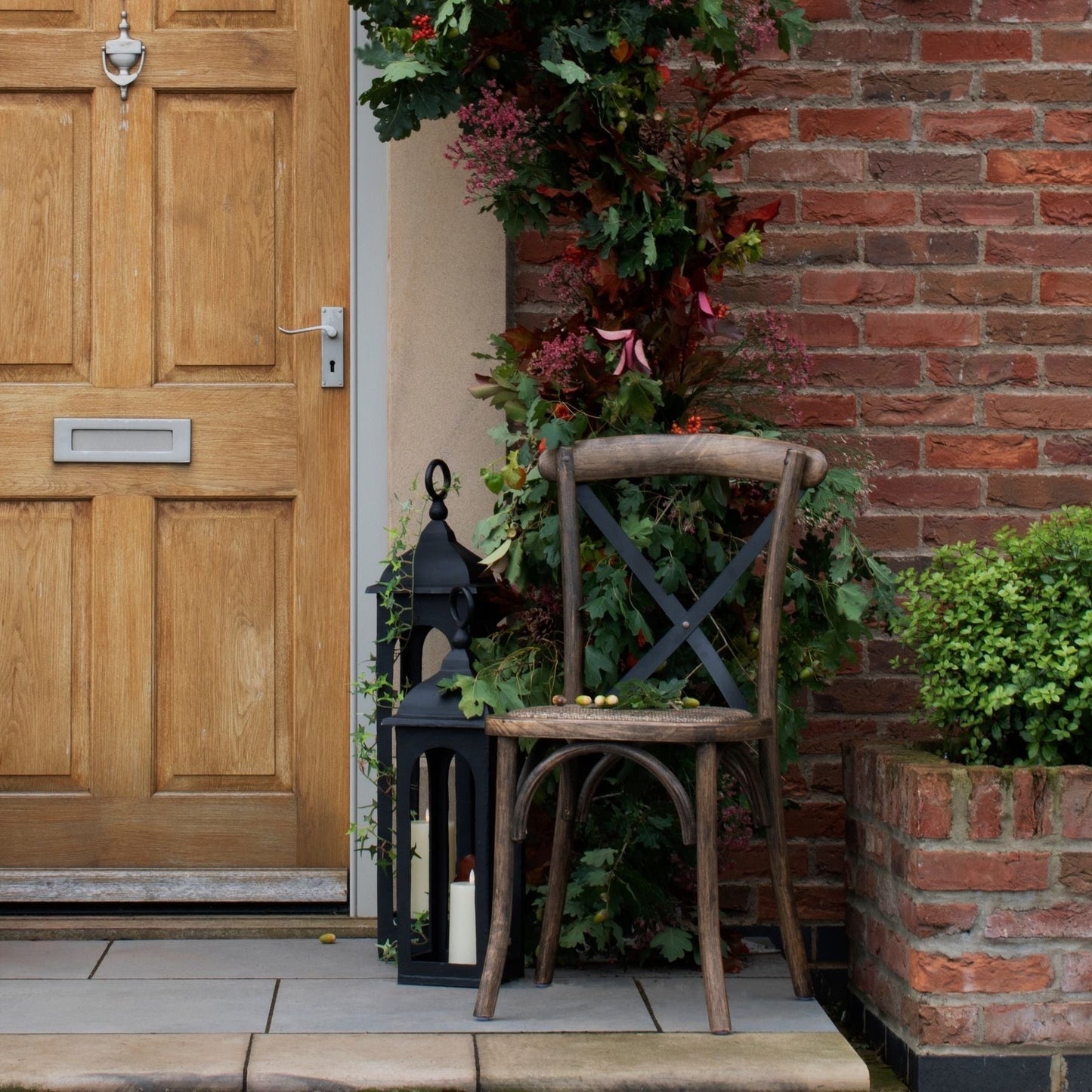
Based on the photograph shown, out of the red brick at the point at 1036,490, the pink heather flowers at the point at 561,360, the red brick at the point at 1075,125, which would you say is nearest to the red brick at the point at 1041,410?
the red brick at the point at 1036,490

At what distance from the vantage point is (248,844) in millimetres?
3137

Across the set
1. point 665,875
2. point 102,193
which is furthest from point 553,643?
point 102,193

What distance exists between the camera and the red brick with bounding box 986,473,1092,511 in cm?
311

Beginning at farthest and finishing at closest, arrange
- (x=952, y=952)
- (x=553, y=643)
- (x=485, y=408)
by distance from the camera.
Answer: (x=485, y=408) → (x=553, y=643) → (x=952, y=952)

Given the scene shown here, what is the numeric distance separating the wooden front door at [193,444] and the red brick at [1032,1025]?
139 centimetres

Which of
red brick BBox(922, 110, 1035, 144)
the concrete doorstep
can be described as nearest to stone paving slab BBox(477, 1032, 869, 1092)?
the concrete doorstep

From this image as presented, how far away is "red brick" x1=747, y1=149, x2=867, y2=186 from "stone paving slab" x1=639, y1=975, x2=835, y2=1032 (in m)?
1.63

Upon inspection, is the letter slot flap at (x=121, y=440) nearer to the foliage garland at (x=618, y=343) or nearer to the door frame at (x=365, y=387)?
the door frame at (x=365, y=387)

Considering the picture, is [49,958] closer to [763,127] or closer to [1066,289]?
[763,127]

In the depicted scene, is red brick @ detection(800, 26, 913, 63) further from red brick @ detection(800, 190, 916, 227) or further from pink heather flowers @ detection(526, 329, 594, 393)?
pink heather flowers @ detection(526, 329, 594, 393)

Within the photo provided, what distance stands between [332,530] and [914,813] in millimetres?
1366

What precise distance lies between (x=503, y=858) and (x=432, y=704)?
33 cm

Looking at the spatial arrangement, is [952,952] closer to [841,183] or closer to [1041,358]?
[1041,358]

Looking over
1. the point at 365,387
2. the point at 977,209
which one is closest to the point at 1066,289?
the point at 977,209
